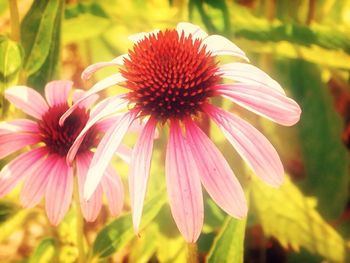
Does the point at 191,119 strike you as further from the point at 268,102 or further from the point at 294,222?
the point at 294,222

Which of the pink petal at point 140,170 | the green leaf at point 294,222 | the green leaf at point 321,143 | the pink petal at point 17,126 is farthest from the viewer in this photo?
the green leaf at point 321,143

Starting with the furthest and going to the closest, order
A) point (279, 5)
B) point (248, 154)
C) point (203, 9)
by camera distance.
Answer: point (279, 5)
point (203, 9)
point (248, 154)

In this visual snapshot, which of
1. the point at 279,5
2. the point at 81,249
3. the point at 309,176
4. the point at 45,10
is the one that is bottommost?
the point at 309,176

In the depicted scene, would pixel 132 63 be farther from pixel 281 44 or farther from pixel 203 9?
pixel 281 44

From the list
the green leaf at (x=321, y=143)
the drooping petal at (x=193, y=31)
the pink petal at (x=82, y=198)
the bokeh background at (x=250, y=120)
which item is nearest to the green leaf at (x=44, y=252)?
the bokeh background at (x=250, y=120)

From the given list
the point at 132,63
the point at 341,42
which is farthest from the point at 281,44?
the point at 132,63

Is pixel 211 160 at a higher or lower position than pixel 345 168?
higher

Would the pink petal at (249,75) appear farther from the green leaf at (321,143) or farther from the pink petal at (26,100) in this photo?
the green leaf at (321,143)
